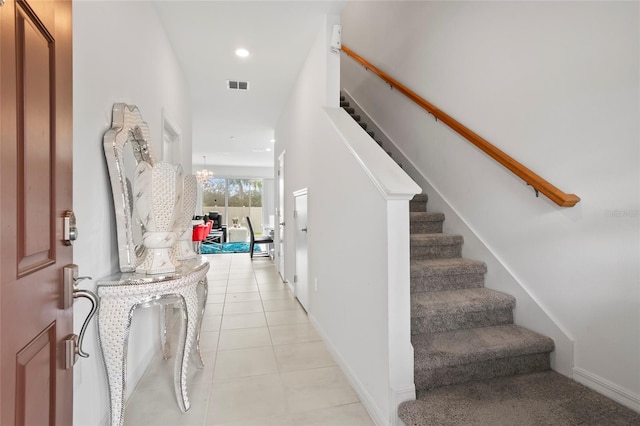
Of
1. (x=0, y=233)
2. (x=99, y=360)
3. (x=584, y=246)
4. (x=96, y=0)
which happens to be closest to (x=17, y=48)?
(x=0, y=233)

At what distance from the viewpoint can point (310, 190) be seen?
3.18 meters

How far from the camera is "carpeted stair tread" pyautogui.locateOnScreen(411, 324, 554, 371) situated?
1.68 metres

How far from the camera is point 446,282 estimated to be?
227cm

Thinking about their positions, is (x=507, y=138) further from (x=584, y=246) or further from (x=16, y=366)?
(x=16, y=366)

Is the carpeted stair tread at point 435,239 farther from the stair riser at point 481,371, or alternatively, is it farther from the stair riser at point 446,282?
the stair riser at point 481,371

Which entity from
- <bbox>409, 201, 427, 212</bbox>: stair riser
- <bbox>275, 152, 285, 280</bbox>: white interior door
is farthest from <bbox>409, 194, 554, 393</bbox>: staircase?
<bbox>275, 152, 285, 280</bbox>: white interior door

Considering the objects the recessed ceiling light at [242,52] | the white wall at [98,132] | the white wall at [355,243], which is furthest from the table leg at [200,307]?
the recessed ceiling light at [242,52]

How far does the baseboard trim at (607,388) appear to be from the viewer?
4.82ft

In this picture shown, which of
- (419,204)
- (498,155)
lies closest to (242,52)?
(419,204)

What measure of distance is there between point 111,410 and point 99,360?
9.8 inches

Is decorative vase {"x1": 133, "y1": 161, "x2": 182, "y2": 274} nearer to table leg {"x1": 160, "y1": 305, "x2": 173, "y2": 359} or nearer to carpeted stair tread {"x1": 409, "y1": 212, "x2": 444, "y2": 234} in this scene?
table leg {"x1": 160, "y1": 305, "x2": 173, "y2": 359}

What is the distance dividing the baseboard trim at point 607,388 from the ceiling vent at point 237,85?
4.31 meters

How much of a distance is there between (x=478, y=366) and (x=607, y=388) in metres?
0.60

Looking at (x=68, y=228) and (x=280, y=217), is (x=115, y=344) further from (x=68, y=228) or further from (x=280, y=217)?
(x=280, y=217)
